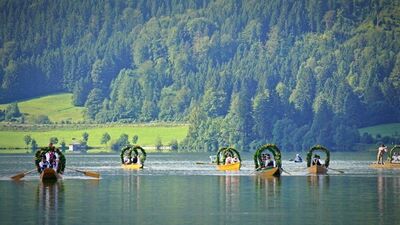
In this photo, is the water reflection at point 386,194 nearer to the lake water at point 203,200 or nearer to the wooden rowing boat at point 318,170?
the lake water at point 203,200

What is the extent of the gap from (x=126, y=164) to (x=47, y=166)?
126 feet

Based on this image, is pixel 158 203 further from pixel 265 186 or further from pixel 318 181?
pixel 318 181

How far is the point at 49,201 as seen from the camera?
78812 millimetres

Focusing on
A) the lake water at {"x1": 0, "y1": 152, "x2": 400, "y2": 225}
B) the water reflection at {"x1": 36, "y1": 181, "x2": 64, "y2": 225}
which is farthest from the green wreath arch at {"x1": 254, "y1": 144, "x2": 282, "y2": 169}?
the water reflection at {"x1": 36, "y1": 181, "x2": 64, "y2": 225}

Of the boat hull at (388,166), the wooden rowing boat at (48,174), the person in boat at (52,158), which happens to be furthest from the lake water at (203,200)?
the boat hull at (388,166)

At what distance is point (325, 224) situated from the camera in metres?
64.8

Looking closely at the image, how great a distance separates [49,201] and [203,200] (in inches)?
375

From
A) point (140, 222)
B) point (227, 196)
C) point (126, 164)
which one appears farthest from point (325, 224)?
point (126, 164)

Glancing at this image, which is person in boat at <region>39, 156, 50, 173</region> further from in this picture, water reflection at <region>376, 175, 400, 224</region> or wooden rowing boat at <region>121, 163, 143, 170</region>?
wooden rowing boat at <region>121, 163, 143, 170</region>

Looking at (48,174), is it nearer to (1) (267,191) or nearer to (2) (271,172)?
(1) (267,191)

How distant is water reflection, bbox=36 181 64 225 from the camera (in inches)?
2645

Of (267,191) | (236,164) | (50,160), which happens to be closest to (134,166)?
(236,164)

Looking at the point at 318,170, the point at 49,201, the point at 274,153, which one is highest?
the point at 274,153

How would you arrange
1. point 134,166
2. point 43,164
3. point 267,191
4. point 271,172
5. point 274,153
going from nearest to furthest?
point 267,191 → point 43,164 → point 271,172 → point 274,153 → point 134,166
